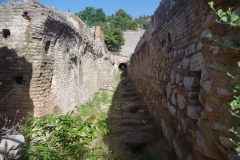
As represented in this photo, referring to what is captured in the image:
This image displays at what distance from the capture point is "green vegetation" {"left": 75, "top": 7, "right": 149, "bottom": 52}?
26375mm

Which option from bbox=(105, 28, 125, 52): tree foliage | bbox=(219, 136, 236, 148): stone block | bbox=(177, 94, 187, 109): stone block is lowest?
bbox=(219, 136, 236, 148): stone block

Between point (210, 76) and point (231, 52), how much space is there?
1.21 feet

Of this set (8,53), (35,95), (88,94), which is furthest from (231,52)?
(88,94)

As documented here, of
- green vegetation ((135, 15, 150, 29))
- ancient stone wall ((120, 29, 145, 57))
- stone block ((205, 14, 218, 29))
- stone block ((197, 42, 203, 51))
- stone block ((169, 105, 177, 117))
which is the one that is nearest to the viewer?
stone block ((205, 14, 218, 29))

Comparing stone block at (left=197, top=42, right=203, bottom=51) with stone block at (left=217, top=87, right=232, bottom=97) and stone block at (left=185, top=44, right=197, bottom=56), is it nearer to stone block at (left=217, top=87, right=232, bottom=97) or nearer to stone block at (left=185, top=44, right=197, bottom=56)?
stone block at (left=185, top=44, right=197, bottom=56)

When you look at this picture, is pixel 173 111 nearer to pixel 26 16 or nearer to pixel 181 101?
pixel 181 101

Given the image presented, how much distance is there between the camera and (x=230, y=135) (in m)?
1.23

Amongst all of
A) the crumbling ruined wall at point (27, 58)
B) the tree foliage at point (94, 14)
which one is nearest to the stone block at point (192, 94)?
the crumbling ruined wall at point (27, 58)

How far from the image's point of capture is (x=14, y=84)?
3627mm

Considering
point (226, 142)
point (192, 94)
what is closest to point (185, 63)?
point (192, 94)

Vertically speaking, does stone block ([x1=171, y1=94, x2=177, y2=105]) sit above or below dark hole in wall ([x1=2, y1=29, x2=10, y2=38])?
below

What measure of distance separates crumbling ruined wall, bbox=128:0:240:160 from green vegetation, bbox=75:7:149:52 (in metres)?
22.9

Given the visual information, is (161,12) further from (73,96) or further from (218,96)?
(73,96)

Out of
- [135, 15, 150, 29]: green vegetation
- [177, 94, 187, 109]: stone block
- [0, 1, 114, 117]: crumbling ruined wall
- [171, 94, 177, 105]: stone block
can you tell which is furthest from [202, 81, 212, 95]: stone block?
[135, 15, 150, 29]: green vegetation
